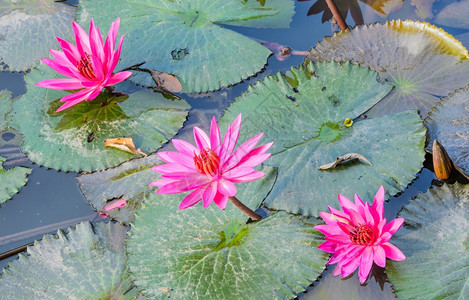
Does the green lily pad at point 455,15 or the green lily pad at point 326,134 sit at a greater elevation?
the green lily pad at point 455,15

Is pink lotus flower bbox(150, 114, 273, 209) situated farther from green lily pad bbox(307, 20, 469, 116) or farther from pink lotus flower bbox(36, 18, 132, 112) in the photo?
green lily pad bbox(307, 20, 469, 116)

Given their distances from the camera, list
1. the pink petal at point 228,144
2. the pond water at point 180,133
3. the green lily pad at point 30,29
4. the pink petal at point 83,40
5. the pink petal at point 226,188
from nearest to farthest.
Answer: the pink petal at point 226,188 → the pink petal at point 228,144 → the pond water at point 180,133 → the pink petal at point 83,40 → the green lily pad at point 30,29

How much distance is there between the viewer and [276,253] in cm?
229

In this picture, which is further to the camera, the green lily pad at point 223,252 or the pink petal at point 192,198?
the green lily pad at point 223,252

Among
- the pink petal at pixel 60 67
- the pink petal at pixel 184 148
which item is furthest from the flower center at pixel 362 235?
the pink petal at pixel 60 67

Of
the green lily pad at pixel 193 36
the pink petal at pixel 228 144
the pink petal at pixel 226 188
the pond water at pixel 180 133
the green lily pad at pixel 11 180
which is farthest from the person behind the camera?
the green lily pad at pixel 193 36

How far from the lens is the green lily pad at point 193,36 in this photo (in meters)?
3.28

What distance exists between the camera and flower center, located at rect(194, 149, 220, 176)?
197cm

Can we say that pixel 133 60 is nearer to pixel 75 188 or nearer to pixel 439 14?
pixel 75 188

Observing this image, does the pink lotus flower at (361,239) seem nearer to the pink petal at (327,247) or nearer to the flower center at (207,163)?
the pink petal at (327,247)

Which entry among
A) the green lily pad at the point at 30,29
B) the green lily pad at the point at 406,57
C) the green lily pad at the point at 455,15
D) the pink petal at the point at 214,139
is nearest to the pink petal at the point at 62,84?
the green lily pad at the point at 30,29

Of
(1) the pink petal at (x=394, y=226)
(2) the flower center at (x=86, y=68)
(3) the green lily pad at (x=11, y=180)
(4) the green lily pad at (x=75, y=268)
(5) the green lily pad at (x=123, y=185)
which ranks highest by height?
(2) the flower center at (x=86, y=68)

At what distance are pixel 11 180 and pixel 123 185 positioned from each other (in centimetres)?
76

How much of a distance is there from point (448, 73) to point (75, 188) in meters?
2.45
